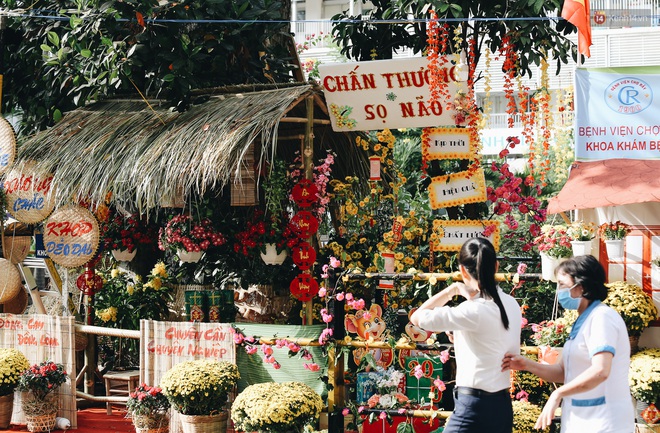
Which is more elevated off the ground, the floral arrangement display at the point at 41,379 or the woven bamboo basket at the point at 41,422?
the floral arrangement display at the point at 41,379

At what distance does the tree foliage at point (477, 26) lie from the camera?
8227mm

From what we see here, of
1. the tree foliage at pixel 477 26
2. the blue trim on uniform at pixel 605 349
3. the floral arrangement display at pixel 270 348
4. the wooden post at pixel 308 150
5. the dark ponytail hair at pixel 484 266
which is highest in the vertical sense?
the tree foliage at pixel 477 26

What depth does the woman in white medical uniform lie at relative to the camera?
3934 millimetres

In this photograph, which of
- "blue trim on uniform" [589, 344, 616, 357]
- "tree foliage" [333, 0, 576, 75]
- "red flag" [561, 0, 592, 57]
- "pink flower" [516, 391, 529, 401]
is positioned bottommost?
"pink flower" [516, 391, 529, 401]

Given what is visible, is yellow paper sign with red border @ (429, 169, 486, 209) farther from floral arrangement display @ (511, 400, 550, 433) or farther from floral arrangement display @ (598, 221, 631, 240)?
floral arrangement display @ (511, 400, 550, 433)

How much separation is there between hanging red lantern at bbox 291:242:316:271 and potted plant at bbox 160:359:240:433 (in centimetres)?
134

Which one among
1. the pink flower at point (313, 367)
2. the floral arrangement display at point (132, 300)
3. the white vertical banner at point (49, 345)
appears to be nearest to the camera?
the pink flower at point (313, 367)

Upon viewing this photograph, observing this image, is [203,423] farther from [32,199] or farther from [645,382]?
[645,382]

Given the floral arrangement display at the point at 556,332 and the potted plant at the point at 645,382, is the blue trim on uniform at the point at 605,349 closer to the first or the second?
the potted plant at the point at 645,382

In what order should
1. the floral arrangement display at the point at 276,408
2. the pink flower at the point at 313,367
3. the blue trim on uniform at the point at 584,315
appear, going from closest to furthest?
the blue trim on uniform at the point at 584,315 < the floral arrangement display at the point at 276,408 < the pink flower at the point at 313,367

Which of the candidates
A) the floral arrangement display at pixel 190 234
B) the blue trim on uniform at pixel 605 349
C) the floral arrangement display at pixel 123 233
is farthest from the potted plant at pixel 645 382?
the floral arrangement display at pixel 123 233

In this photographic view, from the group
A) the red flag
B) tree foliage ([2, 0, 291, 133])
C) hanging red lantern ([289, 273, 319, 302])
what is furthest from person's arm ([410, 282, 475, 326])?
tree foliage ([2, 0, 291, 133])

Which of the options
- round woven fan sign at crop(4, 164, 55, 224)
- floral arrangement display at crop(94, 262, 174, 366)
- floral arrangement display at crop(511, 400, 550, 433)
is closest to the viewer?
floral arrangement display at crop(511, 400, 550, 433)

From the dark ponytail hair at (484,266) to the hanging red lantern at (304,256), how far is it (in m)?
3.83
